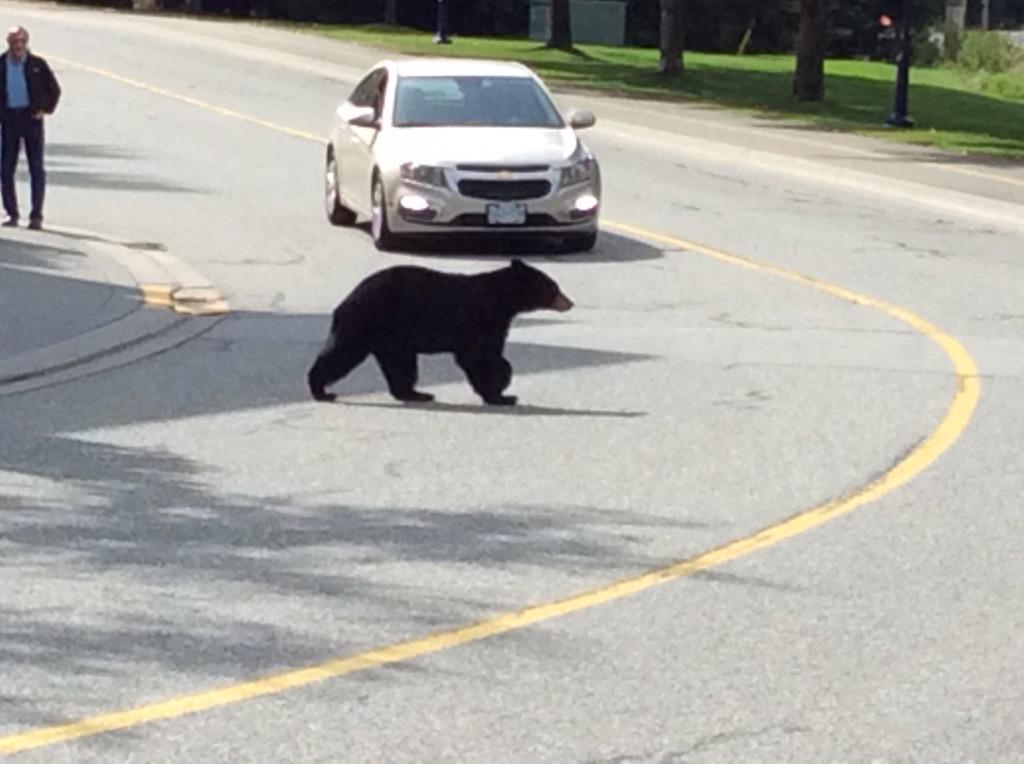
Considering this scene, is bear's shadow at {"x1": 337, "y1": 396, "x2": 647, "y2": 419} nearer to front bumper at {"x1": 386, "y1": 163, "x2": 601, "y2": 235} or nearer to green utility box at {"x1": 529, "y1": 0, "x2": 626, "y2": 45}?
front bumper at {"x1": 386, "y1": 163, "x2": 601, "y2": 235}

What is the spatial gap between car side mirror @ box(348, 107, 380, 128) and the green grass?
13.0m

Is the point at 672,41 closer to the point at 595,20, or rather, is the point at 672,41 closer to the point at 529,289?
the point at 595,20

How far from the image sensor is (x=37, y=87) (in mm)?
20891

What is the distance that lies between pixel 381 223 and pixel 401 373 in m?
7.69

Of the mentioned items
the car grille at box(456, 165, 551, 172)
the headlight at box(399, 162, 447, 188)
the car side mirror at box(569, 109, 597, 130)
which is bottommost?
the headlight at box(399, 162, 447, 188)

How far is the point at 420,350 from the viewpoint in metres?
12.6

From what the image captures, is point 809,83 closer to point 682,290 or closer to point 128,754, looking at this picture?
point 682,290

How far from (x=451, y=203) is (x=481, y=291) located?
740 centimetres

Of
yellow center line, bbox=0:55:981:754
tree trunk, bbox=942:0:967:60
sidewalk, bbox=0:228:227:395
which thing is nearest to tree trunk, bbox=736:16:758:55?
tree trunk, bbox=942:0:967:60

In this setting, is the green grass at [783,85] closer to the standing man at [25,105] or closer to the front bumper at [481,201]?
the front bumper at [481,201]

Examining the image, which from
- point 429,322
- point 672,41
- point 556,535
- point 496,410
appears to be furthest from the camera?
point 672,41

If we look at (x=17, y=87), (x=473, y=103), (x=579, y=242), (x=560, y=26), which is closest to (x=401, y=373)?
(x=579, y=242)

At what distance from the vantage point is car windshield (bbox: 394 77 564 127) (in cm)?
2094

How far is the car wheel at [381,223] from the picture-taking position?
20234 millimetres
